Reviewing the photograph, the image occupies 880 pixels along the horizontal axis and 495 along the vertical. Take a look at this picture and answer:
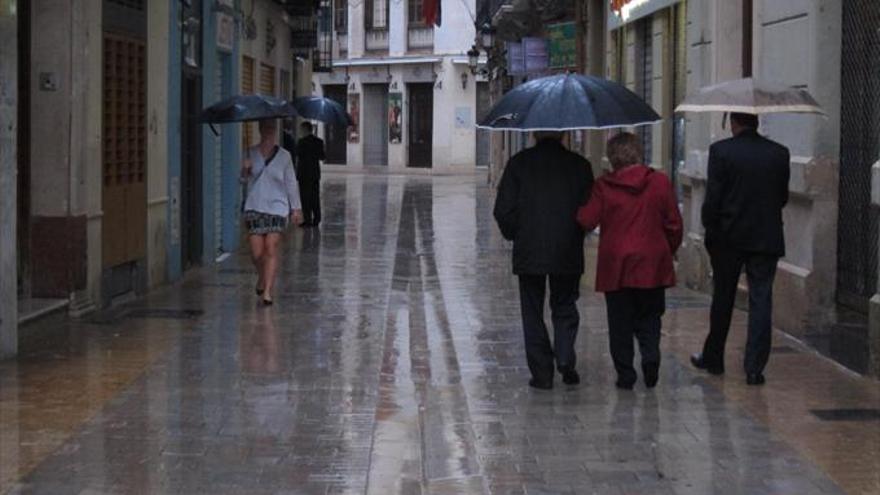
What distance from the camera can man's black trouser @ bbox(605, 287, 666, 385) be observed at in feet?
32.6

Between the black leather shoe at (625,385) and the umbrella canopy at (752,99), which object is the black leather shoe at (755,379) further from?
the umbrella canopy at (752,99)

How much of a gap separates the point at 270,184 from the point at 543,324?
5032 mm

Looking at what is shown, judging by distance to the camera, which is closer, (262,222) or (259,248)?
(262,222)

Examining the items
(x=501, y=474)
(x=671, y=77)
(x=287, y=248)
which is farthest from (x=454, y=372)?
(x=287, y=248)

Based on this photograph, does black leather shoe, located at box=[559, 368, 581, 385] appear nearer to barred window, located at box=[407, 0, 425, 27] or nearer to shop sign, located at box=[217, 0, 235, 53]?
shop sign, located at box=[217, 0, 235, 53]

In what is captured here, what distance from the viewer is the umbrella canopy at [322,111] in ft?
78.6

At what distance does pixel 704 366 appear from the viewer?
10727mm

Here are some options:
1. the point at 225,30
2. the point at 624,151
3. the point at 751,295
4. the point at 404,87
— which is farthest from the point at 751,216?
the point at 404,87

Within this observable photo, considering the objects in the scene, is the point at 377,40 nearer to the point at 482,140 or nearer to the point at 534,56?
the point at 482,140

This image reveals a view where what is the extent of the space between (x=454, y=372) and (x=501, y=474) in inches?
123

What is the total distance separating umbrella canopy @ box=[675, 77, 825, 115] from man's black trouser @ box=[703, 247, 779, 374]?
957mm

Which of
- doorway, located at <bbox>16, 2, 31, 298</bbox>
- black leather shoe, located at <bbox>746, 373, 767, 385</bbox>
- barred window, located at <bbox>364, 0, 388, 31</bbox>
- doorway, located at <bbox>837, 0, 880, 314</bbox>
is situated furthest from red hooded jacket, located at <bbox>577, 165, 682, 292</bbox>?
barred window, located at <bbox>364, 0, 388, 31</bbox>

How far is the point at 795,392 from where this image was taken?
10.0 metres

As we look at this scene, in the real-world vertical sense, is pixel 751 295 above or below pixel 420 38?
below
